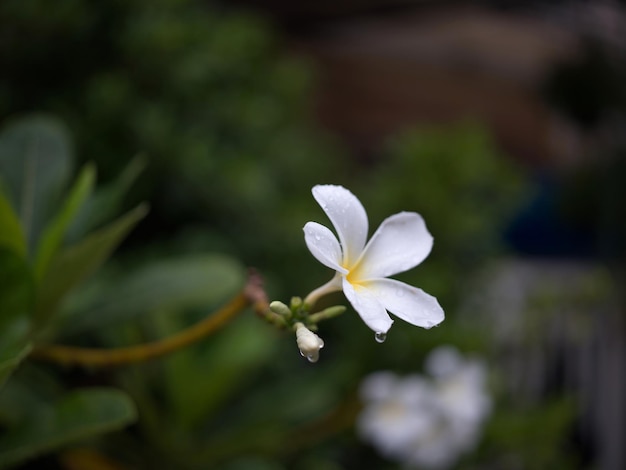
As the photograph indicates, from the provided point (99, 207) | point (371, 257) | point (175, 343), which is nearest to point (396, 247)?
point (371, 257)

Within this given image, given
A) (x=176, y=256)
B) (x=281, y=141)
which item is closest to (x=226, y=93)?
(x=281, y=141)

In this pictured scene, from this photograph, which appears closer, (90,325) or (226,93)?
(90,325)

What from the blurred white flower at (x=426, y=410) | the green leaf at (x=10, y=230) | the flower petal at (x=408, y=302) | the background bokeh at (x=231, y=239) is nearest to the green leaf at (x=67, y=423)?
the background bokeh at (x=231, y=239)

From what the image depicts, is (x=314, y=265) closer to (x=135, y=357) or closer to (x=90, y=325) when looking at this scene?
(x=90, y=325)

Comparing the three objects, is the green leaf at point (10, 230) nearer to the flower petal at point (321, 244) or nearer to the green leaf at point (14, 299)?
the green leaf at point (14, 299)

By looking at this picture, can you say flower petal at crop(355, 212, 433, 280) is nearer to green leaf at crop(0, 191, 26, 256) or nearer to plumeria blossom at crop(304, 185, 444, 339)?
plumeria blossom at crop(304, 185, 444, 339)

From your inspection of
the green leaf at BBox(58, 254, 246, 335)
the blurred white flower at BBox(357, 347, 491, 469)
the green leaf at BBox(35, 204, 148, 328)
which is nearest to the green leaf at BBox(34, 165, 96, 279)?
the green leaf at BBox(35, 204, 148, 328)

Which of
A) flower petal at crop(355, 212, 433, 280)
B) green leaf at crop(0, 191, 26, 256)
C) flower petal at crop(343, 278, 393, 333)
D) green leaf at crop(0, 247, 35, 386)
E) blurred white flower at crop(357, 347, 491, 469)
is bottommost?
green leaf at crop(0, 247, 35, 386)
